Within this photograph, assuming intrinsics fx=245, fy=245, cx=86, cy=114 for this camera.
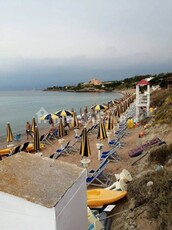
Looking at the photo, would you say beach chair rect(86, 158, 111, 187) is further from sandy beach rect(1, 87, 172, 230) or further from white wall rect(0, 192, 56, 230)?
white wall rect(0, 192, 56, 230)

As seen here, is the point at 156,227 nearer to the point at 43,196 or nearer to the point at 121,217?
the point at 121,217

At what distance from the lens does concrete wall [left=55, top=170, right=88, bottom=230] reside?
2148 millimetres

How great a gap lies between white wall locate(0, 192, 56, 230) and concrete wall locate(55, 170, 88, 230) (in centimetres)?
9

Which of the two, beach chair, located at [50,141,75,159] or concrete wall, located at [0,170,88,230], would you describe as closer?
concrete wall, located at [0,170,88,230]

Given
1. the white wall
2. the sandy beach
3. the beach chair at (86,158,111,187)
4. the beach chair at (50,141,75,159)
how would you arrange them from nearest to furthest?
the white wall < the sandy beach < the beach chair at (86,158,111,187) < the beach chair at (50,141,75,159)

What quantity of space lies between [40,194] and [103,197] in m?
3.81

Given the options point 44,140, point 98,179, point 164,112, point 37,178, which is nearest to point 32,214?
point 37,178

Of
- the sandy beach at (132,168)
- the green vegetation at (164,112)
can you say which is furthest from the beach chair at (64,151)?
the green vegetation at (164,112)

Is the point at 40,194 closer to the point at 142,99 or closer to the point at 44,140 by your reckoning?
the point at 44,140

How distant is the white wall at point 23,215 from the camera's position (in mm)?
2031

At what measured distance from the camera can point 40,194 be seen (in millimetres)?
2125

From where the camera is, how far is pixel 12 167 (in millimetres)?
2469

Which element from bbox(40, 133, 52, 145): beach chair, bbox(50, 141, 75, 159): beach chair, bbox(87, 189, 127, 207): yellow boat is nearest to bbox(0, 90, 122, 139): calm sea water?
bbox(40, 133, 52, 145): beach chair

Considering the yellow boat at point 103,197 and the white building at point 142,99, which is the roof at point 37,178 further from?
the white building at point 142,99
